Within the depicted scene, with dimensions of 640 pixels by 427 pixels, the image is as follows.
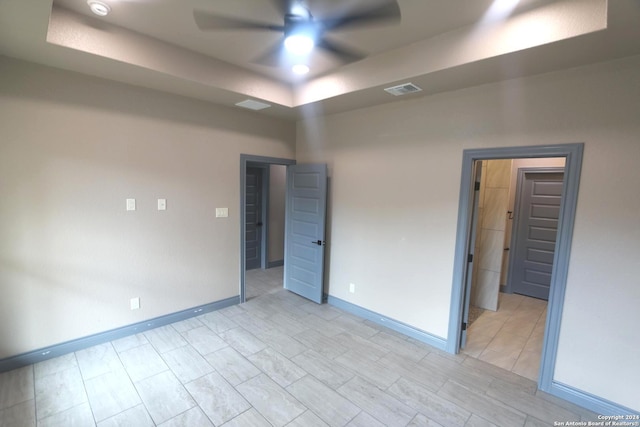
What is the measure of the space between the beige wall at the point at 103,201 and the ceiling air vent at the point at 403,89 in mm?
2011

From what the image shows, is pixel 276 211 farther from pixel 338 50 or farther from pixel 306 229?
pixel 338 50

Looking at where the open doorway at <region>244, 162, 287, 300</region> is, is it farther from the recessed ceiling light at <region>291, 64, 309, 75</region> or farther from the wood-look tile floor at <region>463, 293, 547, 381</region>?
the wood-look tile floor at <region>463, 293, 547, 381</region>

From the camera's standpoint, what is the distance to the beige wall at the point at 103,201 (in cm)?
245

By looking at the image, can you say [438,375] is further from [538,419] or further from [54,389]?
[54,389]

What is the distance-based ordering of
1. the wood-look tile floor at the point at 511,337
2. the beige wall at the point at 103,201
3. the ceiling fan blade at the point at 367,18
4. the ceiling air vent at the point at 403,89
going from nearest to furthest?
the ceiling fan blade at the point at 367,18
the beige wall at the point at 103,201
the ceiling air vent at the point at 403,89
the wood-look tile floor at the point at 511,337

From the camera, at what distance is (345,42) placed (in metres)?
2.49

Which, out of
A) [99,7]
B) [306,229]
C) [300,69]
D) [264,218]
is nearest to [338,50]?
[300,69]

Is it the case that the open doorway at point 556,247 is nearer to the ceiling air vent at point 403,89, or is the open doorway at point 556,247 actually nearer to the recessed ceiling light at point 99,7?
the ceiling air vent at point 403,89

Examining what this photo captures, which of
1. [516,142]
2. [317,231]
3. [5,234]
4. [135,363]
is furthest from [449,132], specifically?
[5,234]

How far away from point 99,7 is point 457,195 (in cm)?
337

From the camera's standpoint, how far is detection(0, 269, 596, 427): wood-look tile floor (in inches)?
81.9

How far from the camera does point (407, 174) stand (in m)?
3.23

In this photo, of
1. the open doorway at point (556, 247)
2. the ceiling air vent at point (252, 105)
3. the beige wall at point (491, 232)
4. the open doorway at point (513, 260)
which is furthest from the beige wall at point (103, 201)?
the beige wall at point (491, 232)

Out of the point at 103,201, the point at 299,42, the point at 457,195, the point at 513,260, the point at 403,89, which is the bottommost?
the point at 513,260
